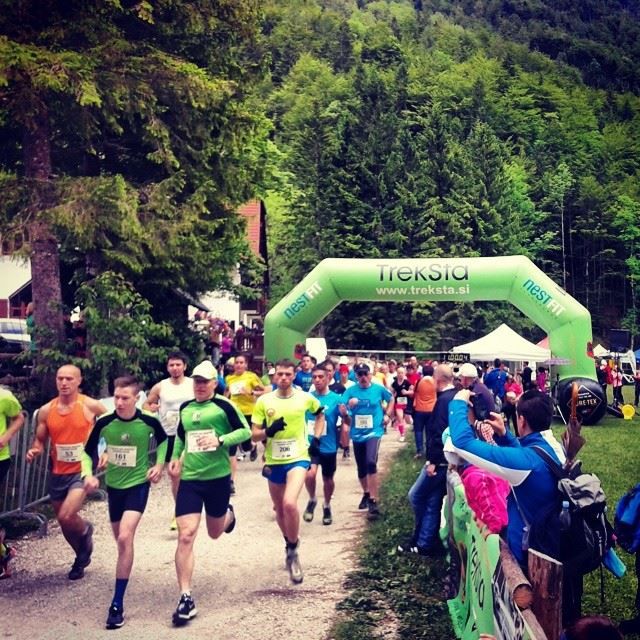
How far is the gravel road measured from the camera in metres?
6.59

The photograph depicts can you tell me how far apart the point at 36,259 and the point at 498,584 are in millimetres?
12270

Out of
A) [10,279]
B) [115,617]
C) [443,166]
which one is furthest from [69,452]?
[443,166]

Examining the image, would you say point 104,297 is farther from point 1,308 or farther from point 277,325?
point 1,308

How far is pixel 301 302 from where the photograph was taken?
2252 cm

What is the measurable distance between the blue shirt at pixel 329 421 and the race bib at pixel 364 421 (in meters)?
0.25

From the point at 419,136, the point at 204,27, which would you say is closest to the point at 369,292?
the point at 204,27

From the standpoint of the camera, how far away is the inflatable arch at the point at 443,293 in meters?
22.1

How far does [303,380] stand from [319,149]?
48.6 metres

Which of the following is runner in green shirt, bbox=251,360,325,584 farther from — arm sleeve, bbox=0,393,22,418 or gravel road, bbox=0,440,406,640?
arm sleeve, bbox=0,393,22,418

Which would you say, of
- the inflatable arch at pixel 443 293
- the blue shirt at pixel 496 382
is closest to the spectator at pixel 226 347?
the inflatable arch at pixel 443 293

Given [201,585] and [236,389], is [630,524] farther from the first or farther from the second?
[236,389]

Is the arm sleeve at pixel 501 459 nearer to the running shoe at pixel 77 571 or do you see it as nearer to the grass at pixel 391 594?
the grass at pixel 391 594

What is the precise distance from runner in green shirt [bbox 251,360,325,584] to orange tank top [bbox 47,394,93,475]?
146cm

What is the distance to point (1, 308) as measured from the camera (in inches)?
1379
